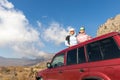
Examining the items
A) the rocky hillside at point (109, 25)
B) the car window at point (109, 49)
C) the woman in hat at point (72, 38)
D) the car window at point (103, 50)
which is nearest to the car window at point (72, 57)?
the car window at point (103, 50)

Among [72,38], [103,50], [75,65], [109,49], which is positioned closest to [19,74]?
[72,38]

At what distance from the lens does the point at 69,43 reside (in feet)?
37.4

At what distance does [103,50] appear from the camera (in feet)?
21.7

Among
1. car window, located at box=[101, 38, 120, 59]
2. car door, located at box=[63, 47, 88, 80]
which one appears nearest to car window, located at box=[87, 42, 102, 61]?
car window, located at box=[101, 38, 120, 59]

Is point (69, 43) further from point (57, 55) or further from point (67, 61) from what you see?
point (67, 61)

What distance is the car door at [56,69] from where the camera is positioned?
8.94 metres

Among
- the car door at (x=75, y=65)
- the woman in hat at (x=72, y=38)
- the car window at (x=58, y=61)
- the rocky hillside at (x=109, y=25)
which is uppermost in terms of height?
the rocky hillside at (x=109, y=25)

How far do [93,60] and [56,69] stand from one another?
2.61m

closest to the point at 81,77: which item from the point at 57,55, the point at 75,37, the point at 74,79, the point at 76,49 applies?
the point at 74,79

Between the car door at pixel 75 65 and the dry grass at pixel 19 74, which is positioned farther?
the dry grass at pixel 19 74

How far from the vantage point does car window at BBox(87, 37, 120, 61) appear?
625 cm

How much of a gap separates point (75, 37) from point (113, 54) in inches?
196

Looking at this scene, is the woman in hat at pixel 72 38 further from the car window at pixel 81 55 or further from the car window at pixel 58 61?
the car window at pixel 81 55

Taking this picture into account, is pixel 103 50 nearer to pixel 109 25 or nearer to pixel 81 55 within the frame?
pixel 81 55
